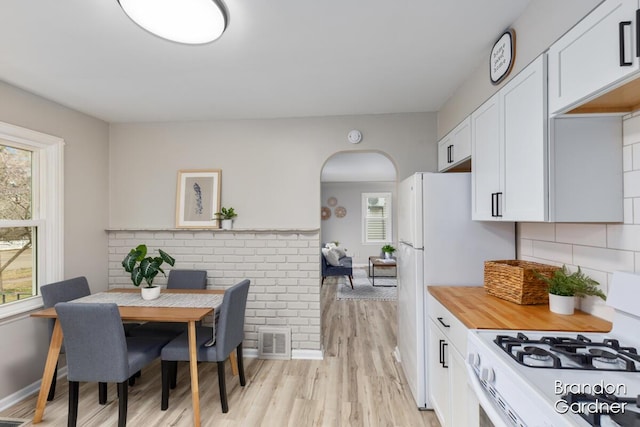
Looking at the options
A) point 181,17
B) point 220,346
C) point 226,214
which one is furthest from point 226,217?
point 181,17

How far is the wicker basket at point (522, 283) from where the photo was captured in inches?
65.1

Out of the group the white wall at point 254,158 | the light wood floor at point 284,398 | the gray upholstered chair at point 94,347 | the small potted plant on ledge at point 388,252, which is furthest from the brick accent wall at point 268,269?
the small potted plant on ledge at point 388,252

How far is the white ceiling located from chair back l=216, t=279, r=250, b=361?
5.12 feet

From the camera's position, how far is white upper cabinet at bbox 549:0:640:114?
909 mm

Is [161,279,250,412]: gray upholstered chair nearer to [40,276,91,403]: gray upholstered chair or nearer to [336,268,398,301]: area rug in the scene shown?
[40,276,91,403]: gray upholstered chair

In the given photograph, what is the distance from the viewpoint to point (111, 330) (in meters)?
1.85

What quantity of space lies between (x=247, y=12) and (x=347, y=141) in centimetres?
172

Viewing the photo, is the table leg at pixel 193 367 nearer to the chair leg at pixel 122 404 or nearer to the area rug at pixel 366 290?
the chair leg at pixel 122 404

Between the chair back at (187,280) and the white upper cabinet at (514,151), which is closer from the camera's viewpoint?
the white upper cabinet at (514,151)

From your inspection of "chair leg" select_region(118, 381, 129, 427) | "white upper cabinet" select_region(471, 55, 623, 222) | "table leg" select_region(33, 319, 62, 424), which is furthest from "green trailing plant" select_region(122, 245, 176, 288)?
"white upper cabinet" select_region(471, 55, 623, 222)

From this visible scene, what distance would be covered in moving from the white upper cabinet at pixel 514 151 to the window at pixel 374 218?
6368mm

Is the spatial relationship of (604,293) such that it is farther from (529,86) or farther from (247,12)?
(247,12)

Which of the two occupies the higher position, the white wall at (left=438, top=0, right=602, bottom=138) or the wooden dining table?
the white wall at (left=438, top=0, right=602, bottom=138)

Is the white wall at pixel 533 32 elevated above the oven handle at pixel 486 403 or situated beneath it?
elevated above
